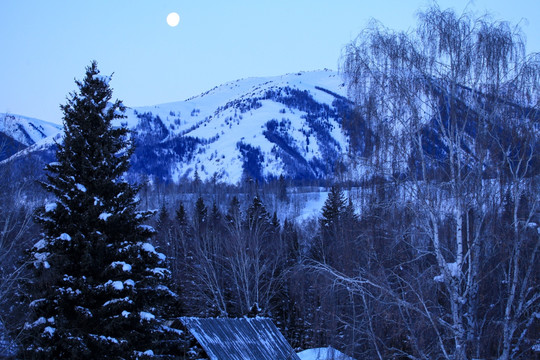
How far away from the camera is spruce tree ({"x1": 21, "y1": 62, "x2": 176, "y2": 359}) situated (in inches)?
541

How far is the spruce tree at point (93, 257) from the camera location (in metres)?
13.8

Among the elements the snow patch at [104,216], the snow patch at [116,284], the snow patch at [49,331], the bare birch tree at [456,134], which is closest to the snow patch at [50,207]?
the snow patch at [104,216]

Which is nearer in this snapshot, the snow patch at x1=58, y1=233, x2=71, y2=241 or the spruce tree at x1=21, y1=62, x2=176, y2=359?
the spruce tree at x1=21, y1=62, x2=176, y2=359

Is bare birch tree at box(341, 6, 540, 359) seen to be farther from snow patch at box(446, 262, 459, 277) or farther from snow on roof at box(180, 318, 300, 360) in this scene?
snow on roof at box(180, 318, 300, 360)

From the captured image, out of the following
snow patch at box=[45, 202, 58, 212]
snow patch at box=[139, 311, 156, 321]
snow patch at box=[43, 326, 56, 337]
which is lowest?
snow patch at box=[43, 326, 56, 337]

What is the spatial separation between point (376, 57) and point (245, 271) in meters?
23.3

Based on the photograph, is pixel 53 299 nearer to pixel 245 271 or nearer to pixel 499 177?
pixel 499 177

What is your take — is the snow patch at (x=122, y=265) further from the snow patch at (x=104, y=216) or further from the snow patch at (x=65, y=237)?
the snow patch at (x=65, y=237)

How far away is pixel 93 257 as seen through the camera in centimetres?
1452

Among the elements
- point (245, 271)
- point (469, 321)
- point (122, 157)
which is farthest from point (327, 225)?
point (469, 321)

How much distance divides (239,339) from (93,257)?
1068cm

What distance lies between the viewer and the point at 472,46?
10359mm

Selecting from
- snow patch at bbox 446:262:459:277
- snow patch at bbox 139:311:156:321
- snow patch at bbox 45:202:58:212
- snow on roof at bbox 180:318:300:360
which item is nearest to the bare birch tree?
snow patch at bbox 446:262:459:277

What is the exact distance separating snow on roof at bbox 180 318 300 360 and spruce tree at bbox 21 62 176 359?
640 cm
